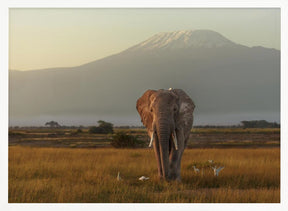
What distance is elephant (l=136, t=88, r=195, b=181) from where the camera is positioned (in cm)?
1203

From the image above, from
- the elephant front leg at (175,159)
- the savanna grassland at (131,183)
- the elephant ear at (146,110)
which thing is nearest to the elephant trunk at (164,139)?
the elephant front leg at (175,159)

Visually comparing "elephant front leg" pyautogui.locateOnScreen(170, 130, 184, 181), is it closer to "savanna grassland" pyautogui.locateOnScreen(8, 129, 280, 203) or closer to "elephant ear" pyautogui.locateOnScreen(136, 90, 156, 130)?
"savanna grassland" pyautogui.locateOnScreen(8, 129, 280, 203)

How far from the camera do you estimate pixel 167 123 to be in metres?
11.9

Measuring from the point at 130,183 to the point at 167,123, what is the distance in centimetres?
252

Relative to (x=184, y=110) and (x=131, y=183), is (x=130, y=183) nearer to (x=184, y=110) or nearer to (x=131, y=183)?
(x=131, y=183)

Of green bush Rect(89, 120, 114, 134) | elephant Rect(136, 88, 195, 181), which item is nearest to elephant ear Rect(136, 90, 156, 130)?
elephant Rect(136, 88, 195, 181)

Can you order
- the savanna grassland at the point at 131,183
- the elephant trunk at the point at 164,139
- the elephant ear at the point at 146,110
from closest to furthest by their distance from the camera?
1. the savanna grassland at the point at 131,183
2. the elephant trunk at the point at 164,139
3. the elephant ear at the point at 146,110

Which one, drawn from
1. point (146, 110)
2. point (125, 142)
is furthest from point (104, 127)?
point (146, 110)

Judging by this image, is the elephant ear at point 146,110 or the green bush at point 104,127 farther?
the green bush at point 104,127

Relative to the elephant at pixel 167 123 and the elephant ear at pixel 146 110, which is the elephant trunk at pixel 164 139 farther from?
the elephant ear at pixel 146 110

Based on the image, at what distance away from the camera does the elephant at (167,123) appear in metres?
12.0
